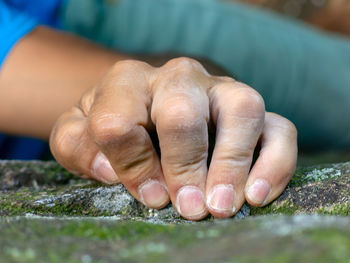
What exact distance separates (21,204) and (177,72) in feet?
1.04

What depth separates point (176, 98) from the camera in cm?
66

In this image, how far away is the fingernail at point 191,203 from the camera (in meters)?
0.67

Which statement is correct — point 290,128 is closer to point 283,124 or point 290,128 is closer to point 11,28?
point 283,124

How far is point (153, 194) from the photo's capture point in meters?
0.70

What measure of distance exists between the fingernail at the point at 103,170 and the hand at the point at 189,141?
0.03 m

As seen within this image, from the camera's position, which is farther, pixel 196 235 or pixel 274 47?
pixel 274 47

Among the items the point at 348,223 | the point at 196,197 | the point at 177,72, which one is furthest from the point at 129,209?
the point at 348,223

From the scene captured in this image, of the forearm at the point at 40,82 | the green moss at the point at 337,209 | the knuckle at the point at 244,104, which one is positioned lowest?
the forearm at the point at 40,82

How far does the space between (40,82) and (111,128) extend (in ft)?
2.38

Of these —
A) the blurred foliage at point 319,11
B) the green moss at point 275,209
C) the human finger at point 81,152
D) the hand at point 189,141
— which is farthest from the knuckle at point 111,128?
the blurred foliage at point 319,11

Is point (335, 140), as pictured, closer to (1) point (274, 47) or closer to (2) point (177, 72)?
(1) point (274, 47)

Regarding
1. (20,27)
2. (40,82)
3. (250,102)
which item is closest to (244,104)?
(250,102)

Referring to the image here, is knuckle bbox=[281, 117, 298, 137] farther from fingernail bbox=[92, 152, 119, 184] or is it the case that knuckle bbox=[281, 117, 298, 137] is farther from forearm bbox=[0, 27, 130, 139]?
forearm bbox=[0, 27, 130, 139]

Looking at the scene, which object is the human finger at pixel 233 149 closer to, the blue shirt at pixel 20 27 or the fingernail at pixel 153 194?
the fingernail at pixel 153 194
